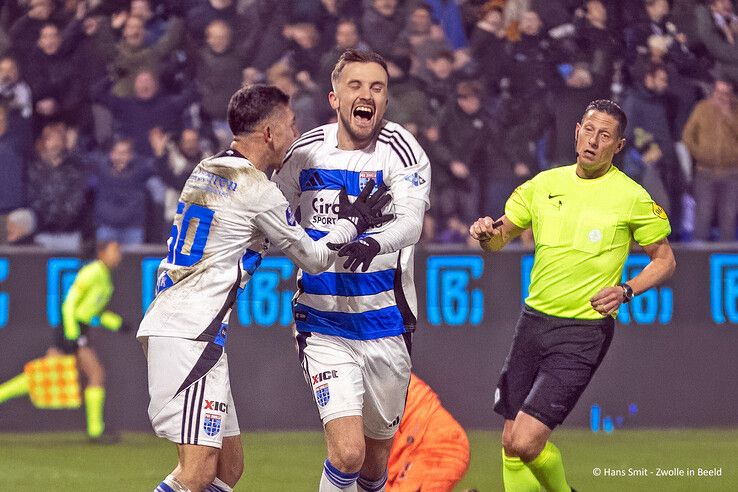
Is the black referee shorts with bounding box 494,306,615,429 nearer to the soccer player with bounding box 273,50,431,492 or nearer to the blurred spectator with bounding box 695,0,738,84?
the soccer player with bounding box 273,50,431,492

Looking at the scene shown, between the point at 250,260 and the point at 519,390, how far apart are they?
1.87 m

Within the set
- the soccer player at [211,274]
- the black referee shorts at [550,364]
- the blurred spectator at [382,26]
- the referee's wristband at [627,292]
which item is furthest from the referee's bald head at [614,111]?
the blurred spectator at [382,26]

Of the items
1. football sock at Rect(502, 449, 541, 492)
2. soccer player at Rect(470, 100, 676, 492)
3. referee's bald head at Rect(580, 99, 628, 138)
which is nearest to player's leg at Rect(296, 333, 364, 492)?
soccer player at Rect(470, 100, 676, 492)

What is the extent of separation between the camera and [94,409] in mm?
10758

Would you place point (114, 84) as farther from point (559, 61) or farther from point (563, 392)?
point (563, 392)

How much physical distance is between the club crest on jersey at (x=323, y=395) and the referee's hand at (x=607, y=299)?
1343 mm

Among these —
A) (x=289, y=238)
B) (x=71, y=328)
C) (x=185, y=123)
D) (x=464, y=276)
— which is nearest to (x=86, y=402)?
(x=71, y=328)

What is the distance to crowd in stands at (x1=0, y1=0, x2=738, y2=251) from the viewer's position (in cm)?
1120

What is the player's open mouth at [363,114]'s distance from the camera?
6.14 metres

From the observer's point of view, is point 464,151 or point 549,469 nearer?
point 549,469

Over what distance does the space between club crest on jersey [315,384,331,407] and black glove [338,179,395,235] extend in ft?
2.36

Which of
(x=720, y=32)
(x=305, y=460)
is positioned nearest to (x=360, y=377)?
(x=305, y=460)

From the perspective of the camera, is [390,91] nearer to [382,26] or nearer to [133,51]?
[382,26]

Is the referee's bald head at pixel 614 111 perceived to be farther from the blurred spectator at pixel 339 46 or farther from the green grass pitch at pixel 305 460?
the blurred spectator at pixel 339 46
